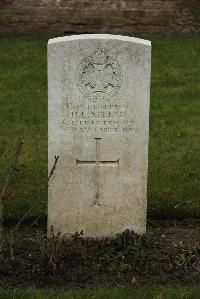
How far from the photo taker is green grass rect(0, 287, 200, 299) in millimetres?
5008

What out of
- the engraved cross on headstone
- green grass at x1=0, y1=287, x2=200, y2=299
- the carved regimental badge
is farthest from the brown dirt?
the carved regimental badge

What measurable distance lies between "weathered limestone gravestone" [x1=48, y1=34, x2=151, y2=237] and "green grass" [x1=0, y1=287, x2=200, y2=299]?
861 mm

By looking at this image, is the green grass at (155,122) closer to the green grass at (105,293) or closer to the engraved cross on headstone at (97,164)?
the engraved cross on headstone at (97,164)

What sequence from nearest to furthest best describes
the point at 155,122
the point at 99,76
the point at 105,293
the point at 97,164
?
the point at 105,293, the point at 99,76, the point at 97,164, the point at 155,122

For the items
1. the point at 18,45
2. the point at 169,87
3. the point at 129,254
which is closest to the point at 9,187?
the point at 129,254

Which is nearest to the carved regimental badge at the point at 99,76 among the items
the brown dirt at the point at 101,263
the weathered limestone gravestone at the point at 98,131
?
the weathered limestone gravestone at the point at 98,131

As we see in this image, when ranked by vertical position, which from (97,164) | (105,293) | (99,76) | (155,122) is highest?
(99,76)

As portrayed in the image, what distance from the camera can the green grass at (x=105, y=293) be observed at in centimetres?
501

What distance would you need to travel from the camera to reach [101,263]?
18.3 feet

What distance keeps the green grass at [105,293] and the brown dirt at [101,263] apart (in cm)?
17

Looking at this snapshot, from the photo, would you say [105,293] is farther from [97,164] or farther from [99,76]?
[99,76]

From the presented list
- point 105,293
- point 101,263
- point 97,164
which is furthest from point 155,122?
point 105,293

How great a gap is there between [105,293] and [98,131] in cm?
132

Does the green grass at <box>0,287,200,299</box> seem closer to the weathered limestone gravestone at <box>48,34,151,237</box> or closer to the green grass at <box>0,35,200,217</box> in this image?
the weathered limestone gravestone at <box>48,34,151,237</box>
